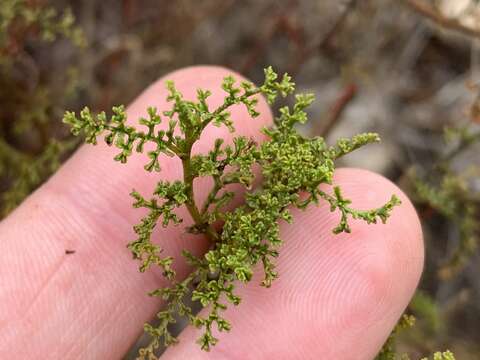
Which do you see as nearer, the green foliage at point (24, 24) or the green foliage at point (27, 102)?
the green foliage at point (24, 24)

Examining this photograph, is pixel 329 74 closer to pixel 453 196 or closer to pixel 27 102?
pixel 453 196

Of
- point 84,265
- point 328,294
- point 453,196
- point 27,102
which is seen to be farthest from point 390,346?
point 27,102

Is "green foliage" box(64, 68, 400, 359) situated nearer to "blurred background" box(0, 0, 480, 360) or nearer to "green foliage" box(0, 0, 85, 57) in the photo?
"green foliage" box(0, 0, 85, 57)

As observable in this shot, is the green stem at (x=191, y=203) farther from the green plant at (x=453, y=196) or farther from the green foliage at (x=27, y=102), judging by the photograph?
the green plant at (x=453, y=196)

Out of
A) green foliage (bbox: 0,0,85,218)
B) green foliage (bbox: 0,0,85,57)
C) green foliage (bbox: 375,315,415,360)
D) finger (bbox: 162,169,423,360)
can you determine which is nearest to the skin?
finger (bbox: 162,169,423,360)

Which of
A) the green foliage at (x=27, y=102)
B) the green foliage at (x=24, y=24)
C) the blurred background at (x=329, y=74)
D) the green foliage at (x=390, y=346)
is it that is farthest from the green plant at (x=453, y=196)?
the green foliage at (x=24, y=24)

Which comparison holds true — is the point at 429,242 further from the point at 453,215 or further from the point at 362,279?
the point at 362,279

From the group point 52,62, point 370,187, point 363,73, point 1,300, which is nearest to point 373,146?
point 363,73

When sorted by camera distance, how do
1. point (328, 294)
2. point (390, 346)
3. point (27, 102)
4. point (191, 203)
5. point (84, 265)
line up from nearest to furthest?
point (191, 203)
point (328, 294)
point (390, 346)
point (84, 265)
point (27, 102)
